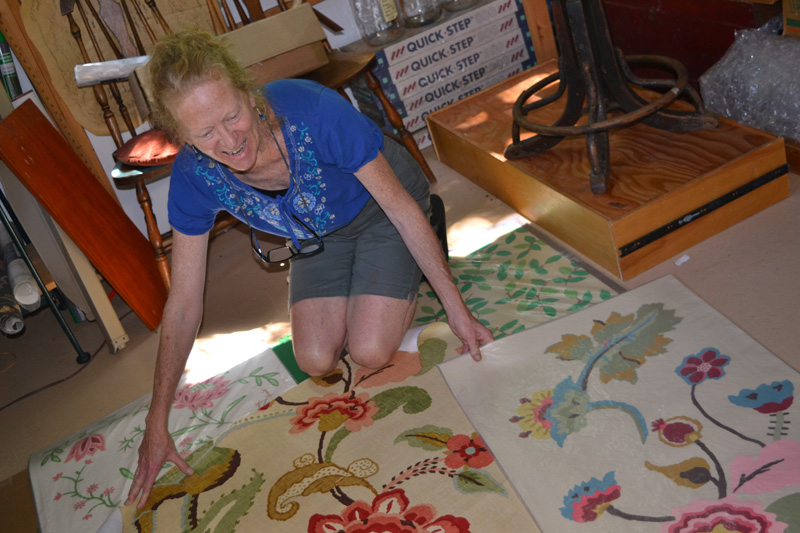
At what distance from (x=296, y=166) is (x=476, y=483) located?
0.90 meters

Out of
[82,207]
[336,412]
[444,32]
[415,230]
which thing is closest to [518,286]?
[415,230]

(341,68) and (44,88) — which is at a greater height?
(44,88)

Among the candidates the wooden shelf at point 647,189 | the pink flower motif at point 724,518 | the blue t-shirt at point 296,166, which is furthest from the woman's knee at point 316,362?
the pink flower motif at point 724,518

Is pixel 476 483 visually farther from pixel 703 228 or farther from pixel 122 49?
pixel 122 49

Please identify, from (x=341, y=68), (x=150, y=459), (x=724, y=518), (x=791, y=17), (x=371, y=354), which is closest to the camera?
(x=724, y=518)

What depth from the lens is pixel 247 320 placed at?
2621mm

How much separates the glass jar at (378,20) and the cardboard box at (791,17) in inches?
62.9

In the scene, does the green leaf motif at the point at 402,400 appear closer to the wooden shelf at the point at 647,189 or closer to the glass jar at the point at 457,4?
the wooden shelf at the point at 647,189

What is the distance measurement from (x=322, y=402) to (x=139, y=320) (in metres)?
1.15

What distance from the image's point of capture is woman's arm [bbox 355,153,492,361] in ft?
5.98

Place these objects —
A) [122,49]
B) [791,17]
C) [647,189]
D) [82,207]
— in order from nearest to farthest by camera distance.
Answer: [647,189], [791,17], [82,207], [122,49]

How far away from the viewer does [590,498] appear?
1534mm

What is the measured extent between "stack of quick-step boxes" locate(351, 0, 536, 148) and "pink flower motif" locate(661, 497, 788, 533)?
227 centimetres

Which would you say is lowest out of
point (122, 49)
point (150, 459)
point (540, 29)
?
point (150, 459)
